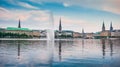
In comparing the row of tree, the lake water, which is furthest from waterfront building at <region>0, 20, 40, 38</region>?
the lake water

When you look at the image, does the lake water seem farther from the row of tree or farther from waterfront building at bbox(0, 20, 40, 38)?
the row of tree

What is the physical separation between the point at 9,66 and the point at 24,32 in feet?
139

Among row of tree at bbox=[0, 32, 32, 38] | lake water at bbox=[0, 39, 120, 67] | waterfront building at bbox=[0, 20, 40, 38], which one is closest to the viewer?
lake water at bbox=[0, 39, 120, 67]

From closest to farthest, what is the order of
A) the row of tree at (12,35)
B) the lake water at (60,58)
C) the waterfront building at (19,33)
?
the lake water at (60,58), the waterfront building at (19,33), the row of tree at (12,35)

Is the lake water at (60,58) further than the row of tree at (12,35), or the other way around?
the row of tree at (12,35)

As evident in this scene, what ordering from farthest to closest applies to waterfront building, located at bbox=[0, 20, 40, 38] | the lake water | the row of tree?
the row of tree < waterfront building, located at bbox=[0, 20, 40, 38] < the lake water

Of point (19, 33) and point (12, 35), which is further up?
point (19, 33)

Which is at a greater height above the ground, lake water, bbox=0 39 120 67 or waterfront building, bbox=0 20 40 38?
waterfront building, bbox=0 20 40 38

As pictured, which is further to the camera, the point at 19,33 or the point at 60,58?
the point at 19,33

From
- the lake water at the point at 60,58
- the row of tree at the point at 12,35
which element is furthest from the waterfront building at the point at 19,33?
the lake water at the point at 60,58

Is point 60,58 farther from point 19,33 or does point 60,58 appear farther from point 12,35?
point 12,35

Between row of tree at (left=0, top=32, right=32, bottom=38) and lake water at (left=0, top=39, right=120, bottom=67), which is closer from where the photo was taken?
lake water at (left=0, top=39, right=120, bottom=67)

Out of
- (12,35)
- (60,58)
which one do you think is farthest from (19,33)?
(60,58)

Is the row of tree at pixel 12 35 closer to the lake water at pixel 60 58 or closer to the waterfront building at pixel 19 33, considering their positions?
the waterfront building at pixel 19 33
